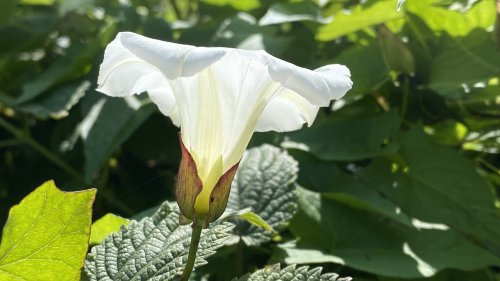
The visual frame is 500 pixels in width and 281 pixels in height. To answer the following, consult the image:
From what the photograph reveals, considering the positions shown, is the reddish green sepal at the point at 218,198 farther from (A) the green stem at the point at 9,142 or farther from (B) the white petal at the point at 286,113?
(A) the green stem at the point at 9,142

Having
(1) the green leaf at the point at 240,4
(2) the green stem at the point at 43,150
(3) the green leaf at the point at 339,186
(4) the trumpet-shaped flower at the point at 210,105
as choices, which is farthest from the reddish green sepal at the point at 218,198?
(1) the green leaf at the point at 240,4

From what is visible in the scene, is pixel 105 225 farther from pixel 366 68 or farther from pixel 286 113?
pixel 366 68

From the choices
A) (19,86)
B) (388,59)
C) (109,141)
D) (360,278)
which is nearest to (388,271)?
(360,278)

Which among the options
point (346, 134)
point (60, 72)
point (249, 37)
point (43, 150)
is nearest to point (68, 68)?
point (60, 72)

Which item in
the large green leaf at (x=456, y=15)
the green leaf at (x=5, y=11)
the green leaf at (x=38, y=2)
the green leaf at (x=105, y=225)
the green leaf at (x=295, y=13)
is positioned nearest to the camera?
the green leaf at (x=105, y=225)

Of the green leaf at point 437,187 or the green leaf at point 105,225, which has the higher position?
the green leaf at point 105,225

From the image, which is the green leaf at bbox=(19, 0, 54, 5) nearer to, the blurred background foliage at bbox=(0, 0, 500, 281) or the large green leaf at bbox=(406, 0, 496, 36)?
the blurred background foliage at bbox=(0, 0, 500, 281)

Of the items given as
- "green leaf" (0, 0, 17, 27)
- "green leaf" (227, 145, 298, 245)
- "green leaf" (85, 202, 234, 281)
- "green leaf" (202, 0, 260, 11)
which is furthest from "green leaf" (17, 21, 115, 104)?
"green leaf" (85, 202, 234, 281)

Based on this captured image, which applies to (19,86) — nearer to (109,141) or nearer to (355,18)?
(109,141)

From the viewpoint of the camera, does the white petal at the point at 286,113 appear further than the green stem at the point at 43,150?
No
